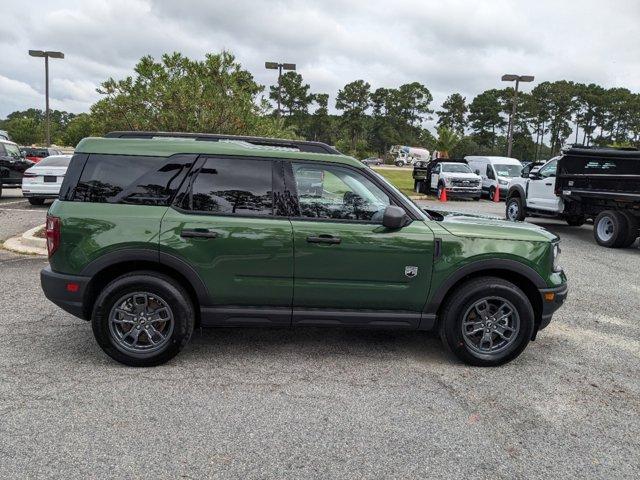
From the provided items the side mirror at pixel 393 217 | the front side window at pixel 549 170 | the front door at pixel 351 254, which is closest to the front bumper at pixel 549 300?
the front door at pixel 351 254

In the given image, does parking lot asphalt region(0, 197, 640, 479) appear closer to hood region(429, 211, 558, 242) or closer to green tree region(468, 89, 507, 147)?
hood region(429, 211, 558, 242)

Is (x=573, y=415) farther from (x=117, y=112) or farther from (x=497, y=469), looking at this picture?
(x=117, y=112)

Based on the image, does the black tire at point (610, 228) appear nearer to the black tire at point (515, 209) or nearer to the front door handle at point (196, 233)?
the black tire at point (515, 209)

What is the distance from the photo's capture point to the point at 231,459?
9.36 ft

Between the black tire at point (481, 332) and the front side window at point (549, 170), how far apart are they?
984 centimetres

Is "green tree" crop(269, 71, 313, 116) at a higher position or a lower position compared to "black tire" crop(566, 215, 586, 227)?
higher

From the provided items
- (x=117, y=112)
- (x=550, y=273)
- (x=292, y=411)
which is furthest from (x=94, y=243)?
(x=117, y=112)

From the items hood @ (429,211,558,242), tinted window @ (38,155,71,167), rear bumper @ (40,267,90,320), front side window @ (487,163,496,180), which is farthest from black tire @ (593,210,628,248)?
tinted window @ (38,155,71,167)

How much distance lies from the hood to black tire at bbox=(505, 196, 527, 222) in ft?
32.2

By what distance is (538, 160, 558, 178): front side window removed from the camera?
42.4ft

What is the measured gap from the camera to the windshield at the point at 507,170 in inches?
937

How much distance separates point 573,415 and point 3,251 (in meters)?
8.31

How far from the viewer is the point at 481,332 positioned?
424 cm

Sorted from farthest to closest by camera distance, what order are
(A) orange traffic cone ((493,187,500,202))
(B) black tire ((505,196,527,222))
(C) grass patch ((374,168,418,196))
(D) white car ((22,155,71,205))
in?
(C) grass patch ((374,168,418,196)) < (A) orange traffic cone ((493,187,500,202)) < (B) black tire ((505,196,527,222)) < (D) white car ((22,155,71,205))
